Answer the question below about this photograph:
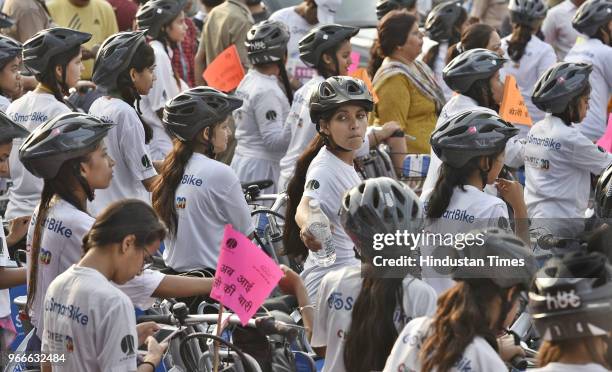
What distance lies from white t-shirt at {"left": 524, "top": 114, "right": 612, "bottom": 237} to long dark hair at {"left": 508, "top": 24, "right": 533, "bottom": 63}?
4048 millimetres

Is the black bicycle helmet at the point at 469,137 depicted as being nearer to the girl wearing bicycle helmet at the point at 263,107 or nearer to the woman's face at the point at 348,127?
the woman's face at the point at 348,127

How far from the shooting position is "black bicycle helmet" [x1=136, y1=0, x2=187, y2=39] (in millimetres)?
12836

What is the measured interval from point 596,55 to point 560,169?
12.0ft

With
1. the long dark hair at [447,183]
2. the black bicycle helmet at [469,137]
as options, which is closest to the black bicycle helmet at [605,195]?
the black bicycle helmet at [469,137]

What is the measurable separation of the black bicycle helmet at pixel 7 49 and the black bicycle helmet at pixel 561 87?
384cm

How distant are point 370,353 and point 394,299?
0.81 feet

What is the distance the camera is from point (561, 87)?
1012 cm

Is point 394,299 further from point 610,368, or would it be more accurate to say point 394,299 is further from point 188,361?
point 188,361

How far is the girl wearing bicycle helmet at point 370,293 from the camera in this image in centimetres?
614

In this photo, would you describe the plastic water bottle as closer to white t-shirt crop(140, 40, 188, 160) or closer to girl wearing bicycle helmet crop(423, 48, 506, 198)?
girl wearing bicycle helmet crop(423, 48, 506, 198)

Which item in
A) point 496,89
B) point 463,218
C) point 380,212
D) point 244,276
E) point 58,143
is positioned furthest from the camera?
point 496,89

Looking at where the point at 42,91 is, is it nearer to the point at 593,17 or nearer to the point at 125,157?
the point at 125,157

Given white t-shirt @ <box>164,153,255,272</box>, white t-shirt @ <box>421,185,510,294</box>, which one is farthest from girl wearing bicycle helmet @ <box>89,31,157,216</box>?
white t-shirt @ <box>421,185,510,294</box>

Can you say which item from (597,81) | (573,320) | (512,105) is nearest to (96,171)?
(573,320)
